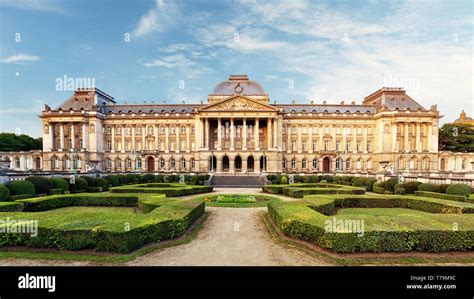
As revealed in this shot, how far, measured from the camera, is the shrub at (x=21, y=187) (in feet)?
58.9

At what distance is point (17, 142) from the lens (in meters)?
67.7

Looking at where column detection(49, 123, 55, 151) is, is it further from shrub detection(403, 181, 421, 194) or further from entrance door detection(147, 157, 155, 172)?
shrub detection(403, 181, 421, 194)

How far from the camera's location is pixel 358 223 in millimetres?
8898

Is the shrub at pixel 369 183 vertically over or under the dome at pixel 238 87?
under

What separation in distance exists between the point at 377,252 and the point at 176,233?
26.1 feet

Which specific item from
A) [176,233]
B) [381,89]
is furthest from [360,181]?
[381,89]

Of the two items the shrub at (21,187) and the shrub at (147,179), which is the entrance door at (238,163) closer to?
the shrub at (147,179)

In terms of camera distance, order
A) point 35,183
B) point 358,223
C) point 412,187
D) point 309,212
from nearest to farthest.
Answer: point 358,223, point 309,212, point 35,183, point 412,187

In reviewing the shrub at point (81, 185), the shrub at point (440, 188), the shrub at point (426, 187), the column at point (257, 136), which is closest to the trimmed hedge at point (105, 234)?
the shrub at point (81, 185)

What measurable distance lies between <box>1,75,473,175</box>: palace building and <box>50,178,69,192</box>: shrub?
27.5 meters

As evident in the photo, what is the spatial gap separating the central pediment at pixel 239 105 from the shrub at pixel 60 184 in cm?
2965

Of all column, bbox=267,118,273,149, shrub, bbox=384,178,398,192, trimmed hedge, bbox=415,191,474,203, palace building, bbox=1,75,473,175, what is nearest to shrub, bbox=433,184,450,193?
trimmed hedge, bbox=415,191,474,203
